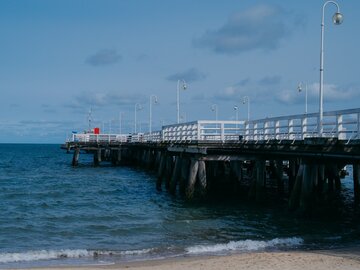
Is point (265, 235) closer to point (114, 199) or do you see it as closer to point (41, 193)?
point (114, 199)

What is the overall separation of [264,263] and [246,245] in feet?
10.8

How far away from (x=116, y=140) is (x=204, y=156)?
118 feet

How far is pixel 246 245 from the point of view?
1470cm

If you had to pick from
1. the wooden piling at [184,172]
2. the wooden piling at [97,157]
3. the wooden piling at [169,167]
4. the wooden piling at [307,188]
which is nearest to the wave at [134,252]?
the wooden piling at [307,188]

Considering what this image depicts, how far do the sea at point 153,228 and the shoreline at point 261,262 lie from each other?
2.89 ft

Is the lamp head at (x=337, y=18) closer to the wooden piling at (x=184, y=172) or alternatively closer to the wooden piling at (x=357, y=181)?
the wooden piling at (x=357, y=181)

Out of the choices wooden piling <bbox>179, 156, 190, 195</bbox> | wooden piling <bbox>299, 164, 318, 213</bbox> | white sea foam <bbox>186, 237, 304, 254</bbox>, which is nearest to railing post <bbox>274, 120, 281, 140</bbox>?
wooden piling <bbox>299, 164, 318, 213</bbox>

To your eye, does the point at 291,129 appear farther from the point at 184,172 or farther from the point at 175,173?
the point at 175,173

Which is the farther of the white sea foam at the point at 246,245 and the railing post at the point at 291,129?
the railing post at the point at 291,129

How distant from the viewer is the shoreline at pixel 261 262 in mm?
11070

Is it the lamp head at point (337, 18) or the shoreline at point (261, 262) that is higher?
the lamp head at point (337, 18)

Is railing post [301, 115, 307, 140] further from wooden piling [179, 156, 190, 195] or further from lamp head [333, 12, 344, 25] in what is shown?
wooden piling [179, 156, 190, 195]

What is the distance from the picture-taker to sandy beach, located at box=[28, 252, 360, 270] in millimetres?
11047

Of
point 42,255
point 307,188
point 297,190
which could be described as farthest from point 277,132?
point 42,255
